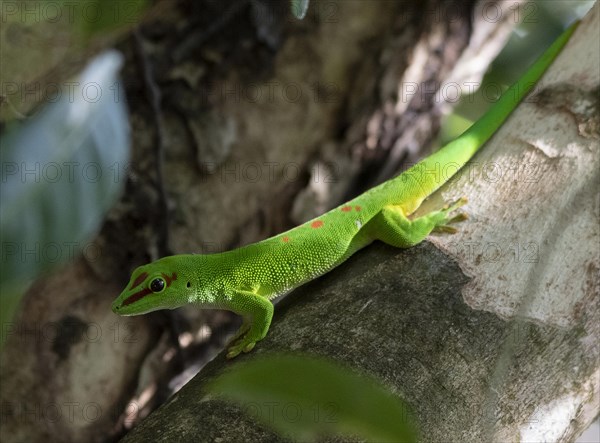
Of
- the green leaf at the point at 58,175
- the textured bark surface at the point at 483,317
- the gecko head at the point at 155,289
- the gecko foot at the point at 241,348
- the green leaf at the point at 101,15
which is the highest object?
the green leaf at the point at 101,15

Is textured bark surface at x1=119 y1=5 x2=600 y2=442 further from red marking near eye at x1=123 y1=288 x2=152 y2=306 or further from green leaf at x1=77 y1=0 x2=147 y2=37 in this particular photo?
green leaf at x1=77 y1=0 x2=147 y2=37

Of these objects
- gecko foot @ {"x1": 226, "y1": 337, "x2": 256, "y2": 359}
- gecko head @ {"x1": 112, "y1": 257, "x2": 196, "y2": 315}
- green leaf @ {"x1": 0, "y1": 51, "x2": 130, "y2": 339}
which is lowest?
gecko head @ {"x1": 112, "y1": 257, "x2": 196, "y2": 315}

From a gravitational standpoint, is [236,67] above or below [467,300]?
above

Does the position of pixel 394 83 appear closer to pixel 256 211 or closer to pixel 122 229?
pixel 256 211

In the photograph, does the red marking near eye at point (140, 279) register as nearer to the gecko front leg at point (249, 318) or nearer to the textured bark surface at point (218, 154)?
the gecko front leg at point (249, 318)

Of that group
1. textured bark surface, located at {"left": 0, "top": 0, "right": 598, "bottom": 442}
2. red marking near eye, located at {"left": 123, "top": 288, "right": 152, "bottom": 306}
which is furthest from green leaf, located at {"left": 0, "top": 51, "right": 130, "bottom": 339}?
textured bark surface, located at {"left": 0, "top": 0, "right": 598, "bottom": 442}

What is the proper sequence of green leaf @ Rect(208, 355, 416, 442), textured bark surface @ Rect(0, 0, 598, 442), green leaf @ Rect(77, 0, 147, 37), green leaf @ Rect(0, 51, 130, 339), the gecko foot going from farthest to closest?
1. textured bark surface @ Rect(0, 0, 598, 442)
2. the gecko foot
3. green leaf @ Rect(0, 51, 130, 339)
4. green leaf @ Rect(77, 0, 147, 37)
5. green leaf @ Rect(208, 355, 416, 442)

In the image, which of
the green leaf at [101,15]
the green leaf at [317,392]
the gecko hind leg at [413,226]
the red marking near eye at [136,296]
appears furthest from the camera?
the red marking near eye at [136,296]

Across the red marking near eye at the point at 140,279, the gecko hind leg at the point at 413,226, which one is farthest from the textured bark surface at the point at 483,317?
the red marking near eye at the point at 140,279

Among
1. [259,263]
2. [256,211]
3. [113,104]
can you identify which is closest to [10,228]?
[113,104]
